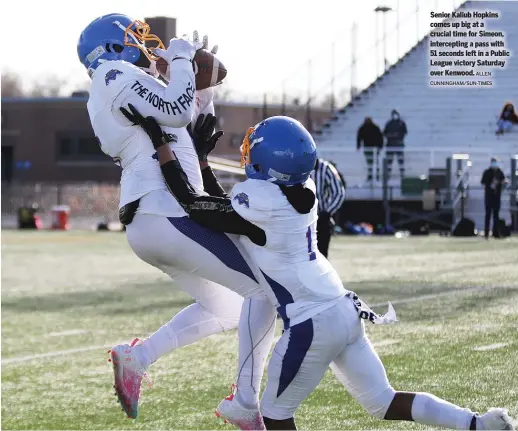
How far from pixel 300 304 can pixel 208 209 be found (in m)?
0.54

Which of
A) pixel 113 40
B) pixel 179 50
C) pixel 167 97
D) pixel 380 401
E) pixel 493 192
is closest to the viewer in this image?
pixel 380 401

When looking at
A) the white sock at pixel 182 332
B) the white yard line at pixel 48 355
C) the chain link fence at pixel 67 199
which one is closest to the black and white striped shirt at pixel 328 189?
the white yard line at pixel 48 355

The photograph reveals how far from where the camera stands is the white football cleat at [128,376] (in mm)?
4922

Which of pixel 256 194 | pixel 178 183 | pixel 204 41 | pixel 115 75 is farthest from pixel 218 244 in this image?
pixel 204 41

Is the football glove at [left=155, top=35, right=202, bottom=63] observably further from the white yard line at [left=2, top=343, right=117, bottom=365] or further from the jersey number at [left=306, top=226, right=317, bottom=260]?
the white yard line at [left=2, top=343, right=117, bottom=365]

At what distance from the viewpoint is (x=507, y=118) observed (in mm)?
23109

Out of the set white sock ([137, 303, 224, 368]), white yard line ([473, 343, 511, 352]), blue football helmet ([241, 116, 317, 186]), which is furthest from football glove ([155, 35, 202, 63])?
white yard line ([473, 343, 511, 352])

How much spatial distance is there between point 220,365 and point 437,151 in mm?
18151

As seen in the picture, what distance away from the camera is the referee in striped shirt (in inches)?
368

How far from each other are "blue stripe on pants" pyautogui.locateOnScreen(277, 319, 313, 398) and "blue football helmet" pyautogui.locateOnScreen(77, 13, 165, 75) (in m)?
1.46

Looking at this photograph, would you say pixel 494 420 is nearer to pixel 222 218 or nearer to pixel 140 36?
pixel 222 218

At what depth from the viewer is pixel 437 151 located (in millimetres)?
24766

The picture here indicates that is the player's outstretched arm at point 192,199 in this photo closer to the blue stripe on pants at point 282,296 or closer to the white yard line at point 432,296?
the blue stripe on pants at point 282,296

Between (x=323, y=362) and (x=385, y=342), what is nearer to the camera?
(x=323, y=362)
